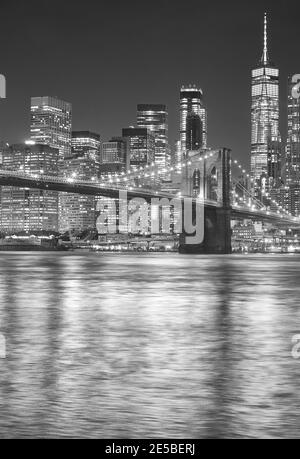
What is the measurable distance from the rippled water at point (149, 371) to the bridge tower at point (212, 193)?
4880cm

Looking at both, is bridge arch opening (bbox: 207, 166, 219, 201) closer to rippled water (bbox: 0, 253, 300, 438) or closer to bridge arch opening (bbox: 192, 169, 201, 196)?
bridge arch opening (bbox: 192, 169, 201, 196)

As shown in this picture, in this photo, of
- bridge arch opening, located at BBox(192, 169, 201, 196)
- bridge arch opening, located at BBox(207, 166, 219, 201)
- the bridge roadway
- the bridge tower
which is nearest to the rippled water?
the bridge roadway

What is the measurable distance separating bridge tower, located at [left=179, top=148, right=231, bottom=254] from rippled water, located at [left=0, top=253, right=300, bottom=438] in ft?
160

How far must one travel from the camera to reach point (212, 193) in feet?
236

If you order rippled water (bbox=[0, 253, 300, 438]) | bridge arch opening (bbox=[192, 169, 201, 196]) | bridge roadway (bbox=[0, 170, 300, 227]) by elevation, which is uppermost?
bridge arch opening (bbox=[192, 169, 201, 196])

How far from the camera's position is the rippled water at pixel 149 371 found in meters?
5.09

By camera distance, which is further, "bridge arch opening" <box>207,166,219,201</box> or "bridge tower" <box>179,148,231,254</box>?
"bridge arch opening" <box>207,166,219,201</box>

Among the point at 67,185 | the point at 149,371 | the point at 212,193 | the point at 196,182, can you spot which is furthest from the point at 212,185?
the point at 149,371

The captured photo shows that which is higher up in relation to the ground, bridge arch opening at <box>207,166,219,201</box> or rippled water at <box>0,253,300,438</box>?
bridge arch opening at <box>207,166,219,201</box>

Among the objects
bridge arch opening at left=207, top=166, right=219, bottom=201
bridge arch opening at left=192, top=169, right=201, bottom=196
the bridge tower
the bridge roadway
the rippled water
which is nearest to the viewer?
the rippled water

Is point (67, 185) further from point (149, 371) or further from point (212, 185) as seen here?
point (149, 371)

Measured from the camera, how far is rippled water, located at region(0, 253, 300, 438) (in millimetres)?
5094

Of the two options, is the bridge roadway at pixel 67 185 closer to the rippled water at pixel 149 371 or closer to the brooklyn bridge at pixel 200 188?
the brooklyn bridge at pixel 200 188

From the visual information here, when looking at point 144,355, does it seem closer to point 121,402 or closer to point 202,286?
point 121,402
